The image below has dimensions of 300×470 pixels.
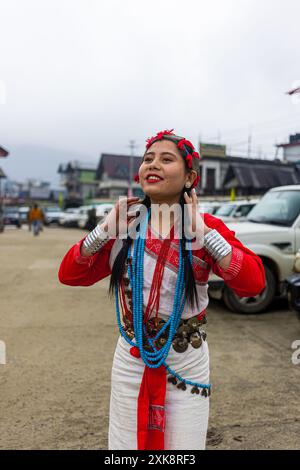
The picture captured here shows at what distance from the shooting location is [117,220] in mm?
1816

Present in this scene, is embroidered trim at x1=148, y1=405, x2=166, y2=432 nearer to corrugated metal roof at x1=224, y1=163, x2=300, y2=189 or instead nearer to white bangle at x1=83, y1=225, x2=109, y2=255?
white bangle at x1=83, y1=225, x2=109, y2=255

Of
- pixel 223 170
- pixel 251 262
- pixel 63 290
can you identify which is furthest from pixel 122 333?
pixel 223 170

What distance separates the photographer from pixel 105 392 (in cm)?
368

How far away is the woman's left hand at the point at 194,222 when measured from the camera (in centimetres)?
168

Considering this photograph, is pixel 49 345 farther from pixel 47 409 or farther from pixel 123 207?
pixel 123 207

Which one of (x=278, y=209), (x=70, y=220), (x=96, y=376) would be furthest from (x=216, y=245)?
(x=70, y=220)

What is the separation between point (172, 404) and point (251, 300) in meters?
4.96

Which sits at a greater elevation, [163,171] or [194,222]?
[163,171]

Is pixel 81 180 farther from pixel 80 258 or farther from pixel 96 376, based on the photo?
pixel 80 258

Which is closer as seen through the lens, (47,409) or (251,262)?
(251,262)

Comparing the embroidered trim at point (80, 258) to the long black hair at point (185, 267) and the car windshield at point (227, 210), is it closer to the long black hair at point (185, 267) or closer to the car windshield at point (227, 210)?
the long black hair at point (185, 267)

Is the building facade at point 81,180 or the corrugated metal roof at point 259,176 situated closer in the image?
the corrugated metal roof at point 259,176

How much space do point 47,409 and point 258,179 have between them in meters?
34.2

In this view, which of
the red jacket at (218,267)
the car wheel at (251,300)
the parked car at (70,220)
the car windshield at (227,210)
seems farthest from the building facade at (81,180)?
the red jacket at (218,267)
